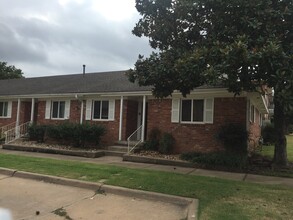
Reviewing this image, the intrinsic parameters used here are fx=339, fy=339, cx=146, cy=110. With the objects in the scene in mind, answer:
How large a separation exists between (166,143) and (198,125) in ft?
5.48

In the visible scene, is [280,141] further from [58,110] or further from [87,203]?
[58,110]

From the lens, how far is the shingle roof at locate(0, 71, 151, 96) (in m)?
18.8

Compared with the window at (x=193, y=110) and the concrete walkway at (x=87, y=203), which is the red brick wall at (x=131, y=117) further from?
the concrete walkway at (x=87, y=203)

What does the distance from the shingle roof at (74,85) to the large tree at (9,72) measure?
2011 centimetres

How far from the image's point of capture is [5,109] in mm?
22781

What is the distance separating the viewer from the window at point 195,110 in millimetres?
15102

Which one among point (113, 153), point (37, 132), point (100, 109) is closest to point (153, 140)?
point (113, 153)

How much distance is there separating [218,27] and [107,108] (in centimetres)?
1014

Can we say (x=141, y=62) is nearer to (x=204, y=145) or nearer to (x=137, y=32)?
(x=137, y=32)

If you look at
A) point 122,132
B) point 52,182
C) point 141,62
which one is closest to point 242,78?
point 141,62

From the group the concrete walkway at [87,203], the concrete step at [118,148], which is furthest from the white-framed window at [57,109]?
the concrete walkway at [87,203]

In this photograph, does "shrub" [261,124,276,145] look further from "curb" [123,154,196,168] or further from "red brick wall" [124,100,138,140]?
"curb" [123,154,196,168]

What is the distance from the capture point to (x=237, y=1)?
860 centimetres

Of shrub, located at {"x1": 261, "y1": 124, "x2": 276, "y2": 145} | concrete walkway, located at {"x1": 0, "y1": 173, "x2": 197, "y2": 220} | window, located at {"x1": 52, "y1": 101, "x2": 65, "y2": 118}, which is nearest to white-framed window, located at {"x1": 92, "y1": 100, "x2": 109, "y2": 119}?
window, located at {"x1": 52, "y1": 101, "x2": 65, "y2": 118}
